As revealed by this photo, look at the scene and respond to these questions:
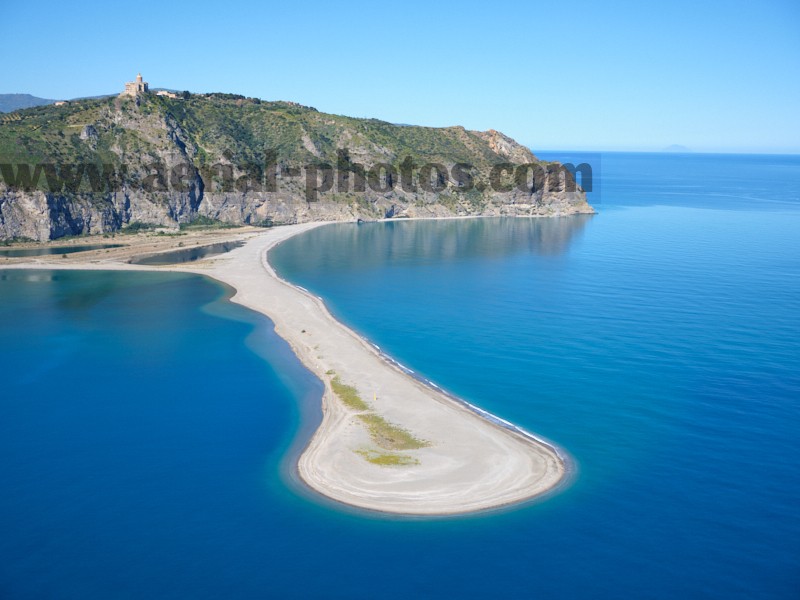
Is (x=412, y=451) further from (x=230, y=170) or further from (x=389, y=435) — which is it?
(x=230, y=170)

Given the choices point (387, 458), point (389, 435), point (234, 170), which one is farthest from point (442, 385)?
point (234, 170)

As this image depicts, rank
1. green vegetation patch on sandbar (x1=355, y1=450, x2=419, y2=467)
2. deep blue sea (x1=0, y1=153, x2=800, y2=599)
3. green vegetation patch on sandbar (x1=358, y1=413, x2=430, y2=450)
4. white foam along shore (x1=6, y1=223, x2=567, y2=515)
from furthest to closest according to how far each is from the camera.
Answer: green vegetation patch on sandbar (x1=358, y1=413, x2=430, y2=450) < green vegetation patch on sandbar (x1=355, y1=450, x2=419, y2=467) < white foam along shore (x1=6, y1=223, x2=567, y2=515) < deep blue sea (x1=0, y1=153, x2=800, y2=599)

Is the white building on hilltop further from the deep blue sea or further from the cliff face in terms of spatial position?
the deep blue sea

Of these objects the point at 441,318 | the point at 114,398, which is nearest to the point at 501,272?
the point at 441,318

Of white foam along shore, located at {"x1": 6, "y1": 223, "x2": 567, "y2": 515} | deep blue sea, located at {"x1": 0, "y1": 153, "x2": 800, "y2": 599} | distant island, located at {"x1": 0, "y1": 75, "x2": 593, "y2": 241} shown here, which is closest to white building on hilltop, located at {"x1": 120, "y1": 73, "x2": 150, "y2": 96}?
distant island, located at {"x1": 0, "y1": 75, "x2": 593, "y2": 241}

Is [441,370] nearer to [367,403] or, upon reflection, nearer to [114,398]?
[367,403]

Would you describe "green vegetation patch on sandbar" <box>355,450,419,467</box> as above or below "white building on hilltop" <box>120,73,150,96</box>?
below
